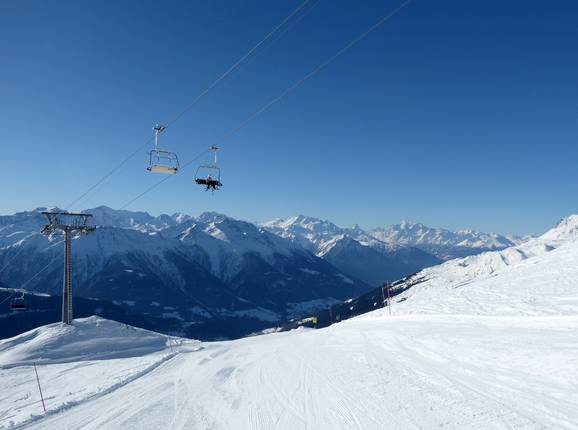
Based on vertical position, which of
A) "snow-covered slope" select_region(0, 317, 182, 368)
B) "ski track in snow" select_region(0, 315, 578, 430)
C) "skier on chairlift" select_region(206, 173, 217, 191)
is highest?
"skier on chairlift" select_region(206, 173, 217, 191)

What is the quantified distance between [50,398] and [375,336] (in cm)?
1826

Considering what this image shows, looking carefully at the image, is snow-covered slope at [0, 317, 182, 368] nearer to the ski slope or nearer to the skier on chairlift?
the ski slope

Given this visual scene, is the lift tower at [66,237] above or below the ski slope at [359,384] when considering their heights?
above

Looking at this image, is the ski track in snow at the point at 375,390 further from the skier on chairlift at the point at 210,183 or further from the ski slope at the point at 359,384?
the skier on chairlift at the point at 210,183

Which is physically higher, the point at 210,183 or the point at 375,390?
the point at 210,183

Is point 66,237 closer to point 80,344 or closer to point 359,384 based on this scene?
point 80,344

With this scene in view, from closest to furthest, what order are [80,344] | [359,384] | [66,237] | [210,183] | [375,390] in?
1. [375,390]
2. [359,384]
3. [210,183]
4. [80,344]
5. [66,237]

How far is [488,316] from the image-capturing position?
28.3 metres

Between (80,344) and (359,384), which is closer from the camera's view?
(359,384)

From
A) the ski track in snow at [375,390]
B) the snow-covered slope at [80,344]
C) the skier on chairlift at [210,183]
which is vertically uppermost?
the skier on chairlift at [210,183]

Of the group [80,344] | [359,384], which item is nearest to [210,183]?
[359,384]

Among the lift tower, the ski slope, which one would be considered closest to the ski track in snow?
the ski slope

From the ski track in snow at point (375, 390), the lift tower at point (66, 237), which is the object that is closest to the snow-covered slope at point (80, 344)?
the lift tower at point (66, 237)

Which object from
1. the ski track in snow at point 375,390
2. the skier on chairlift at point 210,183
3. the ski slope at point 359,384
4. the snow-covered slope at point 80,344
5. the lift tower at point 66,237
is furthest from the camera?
the lift tower at point 66,237
